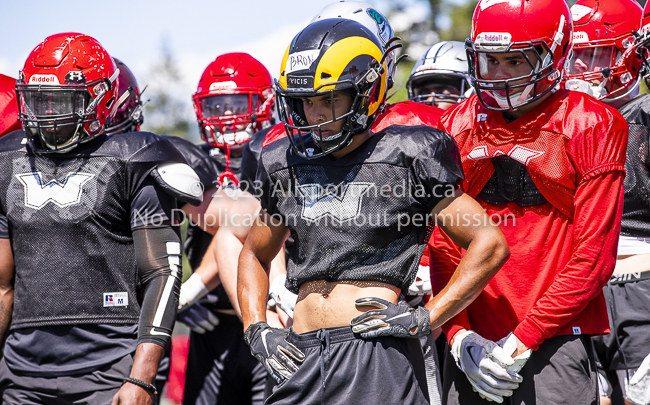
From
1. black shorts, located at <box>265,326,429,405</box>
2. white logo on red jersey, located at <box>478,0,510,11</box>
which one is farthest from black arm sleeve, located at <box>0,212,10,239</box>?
white logo on red jersey, located at <box>478,0,510,11</box>

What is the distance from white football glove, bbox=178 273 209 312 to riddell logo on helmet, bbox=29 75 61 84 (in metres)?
1.43

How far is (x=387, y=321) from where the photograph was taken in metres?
2.42

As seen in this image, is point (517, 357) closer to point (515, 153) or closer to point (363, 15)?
point (515, 153)

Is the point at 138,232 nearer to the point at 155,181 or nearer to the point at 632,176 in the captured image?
the point at 155,181

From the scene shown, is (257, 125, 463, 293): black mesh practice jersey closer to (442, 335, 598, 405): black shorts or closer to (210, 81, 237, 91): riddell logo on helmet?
(442, 335, 598, 405): black shorts

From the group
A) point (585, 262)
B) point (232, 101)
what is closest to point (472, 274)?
point (585, 262)

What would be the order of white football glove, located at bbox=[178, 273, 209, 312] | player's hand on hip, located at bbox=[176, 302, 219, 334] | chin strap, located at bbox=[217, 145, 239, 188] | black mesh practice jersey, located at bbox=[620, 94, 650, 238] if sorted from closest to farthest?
black mesh practice jersey, located at bbox=[620, 94, 650, 238], white football glove, located at bbox=[178, 273, 209, 312], player's hand on hip, located at bbox=[176, 302, 219, 334], chin strap, located at bbox=[217, 145, 239, 188]

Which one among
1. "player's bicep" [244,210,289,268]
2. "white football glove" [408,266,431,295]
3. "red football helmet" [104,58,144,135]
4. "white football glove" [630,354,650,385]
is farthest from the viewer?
"red football helmet" [104,58,144,135]

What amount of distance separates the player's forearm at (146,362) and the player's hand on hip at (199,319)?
129 cm

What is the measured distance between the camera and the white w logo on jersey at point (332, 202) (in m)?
2.57

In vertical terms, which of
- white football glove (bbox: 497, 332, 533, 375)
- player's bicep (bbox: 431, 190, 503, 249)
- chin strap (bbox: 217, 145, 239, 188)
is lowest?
chin strap (bbox: 217, 145, 239, 188)

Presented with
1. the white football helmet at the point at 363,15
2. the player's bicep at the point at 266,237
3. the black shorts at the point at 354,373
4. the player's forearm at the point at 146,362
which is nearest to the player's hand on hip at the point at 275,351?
the black shorts at the point at 354,373

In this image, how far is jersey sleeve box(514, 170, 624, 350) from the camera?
2.62 metres

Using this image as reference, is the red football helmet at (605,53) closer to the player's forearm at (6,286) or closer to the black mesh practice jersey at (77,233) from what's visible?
the black mesh practice jersey at (77,233)
